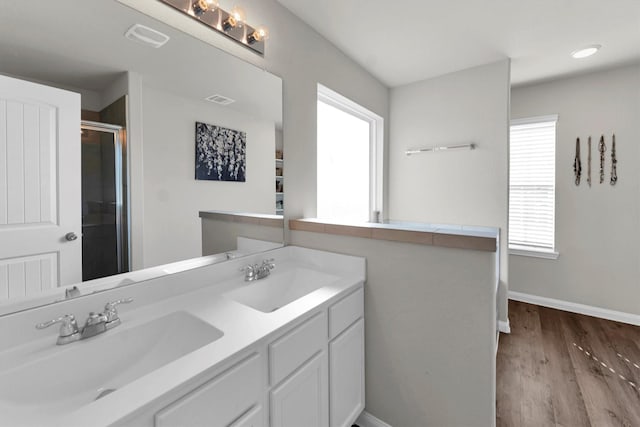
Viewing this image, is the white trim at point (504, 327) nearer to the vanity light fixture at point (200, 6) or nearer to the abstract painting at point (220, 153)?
the abstract painting at point (220, 153)

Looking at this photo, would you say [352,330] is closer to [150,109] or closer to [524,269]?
[150,109]

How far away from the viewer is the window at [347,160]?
8.15 feet

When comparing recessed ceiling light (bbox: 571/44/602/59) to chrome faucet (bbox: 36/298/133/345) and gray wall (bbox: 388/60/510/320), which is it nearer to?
gray wall (bbox: 388/60/510/320)

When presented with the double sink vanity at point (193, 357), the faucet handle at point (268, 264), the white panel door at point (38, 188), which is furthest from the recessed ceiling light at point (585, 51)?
the white panel door at point (38, 188)

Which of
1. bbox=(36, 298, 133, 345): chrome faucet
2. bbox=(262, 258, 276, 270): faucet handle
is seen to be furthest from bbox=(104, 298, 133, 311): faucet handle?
bbox=(262, 258, 276, 270): faucet handle

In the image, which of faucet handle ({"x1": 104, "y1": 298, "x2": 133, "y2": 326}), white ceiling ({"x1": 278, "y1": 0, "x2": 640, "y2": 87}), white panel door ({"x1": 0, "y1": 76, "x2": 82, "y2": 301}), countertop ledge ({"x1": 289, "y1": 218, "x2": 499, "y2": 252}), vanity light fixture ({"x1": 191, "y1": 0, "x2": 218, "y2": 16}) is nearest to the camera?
white panel door ({"x1": 0, "y1": 76, "x2": 82, "y2": 301})

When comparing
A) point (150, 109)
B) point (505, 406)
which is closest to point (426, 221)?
point (505, 406)

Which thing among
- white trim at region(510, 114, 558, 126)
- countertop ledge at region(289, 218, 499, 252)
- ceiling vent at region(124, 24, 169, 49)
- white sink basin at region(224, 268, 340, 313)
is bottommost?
white sink basin at region(224, 268, 340, 313)

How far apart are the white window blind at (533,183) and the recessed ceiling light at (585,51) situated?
726 mm

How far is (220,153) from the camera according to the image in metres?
1.50

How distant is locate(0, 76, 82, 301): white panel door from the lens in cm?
85

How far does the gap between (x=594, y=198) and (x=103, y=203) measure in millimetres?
4144

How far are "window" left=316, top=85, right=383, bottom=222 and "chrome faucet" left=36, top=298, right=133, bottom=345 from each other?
4.61ft

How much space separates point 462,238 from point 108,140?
1.50 meters
